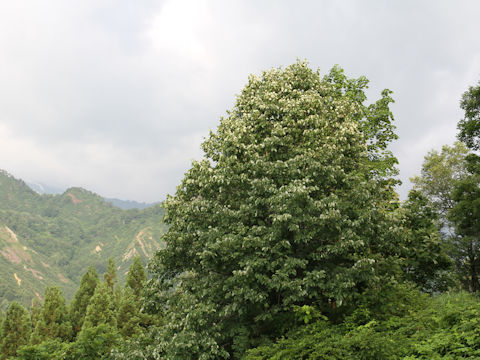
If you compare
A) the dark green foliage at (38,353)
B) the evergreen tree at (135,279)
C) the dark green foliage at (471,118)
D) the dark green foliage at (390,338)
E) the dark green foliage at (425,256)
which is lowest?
the dark green foliage at (38,353)

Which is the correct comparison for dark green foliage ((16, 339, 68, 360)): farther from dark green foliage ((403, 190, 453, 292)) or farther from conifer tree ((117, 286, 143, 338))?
conifer tree ((117, 286, 143, 338))

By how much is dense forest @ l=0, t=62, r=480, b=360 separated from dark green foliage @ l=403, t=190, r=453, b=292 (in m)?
0.31

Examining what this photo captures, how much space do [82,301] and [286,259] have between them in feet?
150

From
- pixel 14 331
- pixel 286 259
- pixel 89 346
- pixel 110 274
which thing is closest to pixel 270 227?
pixel 286 259

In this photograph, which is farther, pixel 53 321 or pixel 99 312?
pixel 53 321

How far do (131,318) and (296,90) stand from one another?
3585cm

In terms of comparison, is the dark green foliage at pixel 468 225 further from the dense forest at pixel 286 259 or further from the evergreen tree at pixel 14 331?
the evergreen tree at pixel 14 331

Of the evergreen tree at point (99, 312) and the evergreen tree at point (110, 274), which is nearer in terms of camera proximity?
the evergreen tree at point (99, 312)

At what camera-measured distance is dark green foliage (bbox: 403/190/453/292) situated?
804 inches

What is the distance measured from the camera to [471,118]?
26.3m

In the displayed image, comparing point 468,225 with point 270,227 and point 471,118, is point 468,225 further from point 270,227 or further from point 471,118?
point 270,227

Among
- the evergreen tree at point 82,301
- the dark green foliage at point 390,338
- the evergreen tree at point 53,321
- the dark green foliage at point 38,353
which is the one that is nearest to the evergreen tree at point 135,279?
the evergreen tree at point 82,301

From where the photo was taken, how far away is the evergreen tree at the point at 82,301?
4700 cm

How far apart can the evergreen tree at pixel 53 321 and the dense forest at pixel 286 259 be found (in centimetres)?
3205
